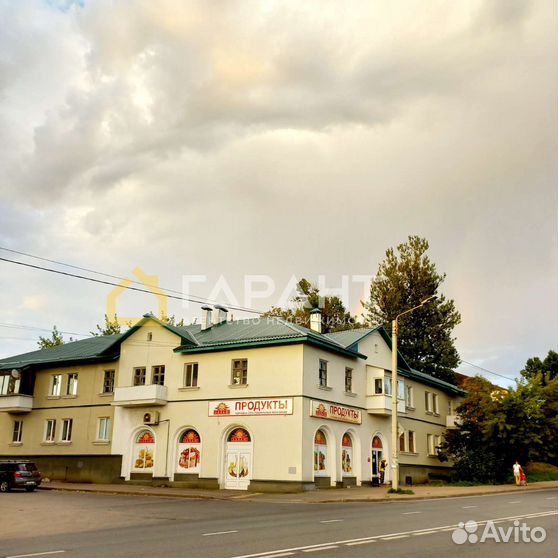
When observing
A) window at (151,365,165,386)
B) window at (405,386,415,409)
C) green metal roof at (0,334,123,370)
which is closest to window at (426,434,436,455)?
window at (405,386,415,409)

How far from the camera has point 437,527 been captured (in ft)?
47.2

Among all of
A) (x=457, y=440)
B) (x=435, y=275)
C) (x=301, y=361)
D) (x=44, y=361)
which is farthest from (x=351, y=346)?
(x=435, y=275)

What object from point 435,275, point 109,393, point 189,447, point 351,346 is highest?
point 435,275

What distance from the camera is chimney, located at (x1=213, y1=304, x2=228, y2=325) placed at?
40.5m

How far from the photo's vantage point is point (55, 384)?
4194cm

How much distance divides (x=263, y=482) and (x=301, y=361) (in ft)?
20.7

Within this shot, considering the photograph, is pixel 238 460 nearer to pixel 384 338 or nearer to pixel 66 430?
pixel 384 338

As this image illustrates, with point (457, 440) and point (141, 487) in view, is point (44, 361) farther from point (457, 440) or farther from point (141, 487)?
point (457, 440)

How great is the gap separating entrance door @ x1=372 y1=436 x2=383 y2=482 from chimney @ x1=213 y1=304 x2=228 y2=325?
12.0 meters

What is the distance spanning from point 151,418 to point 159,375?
101 inches

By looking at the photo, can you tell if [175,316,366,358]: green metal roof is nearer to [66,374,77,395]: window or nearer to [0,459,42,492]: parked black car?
[66,374,77,395]: window

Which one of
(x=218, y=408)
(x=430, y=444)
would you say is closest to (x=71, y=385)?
(x=218, y=408)

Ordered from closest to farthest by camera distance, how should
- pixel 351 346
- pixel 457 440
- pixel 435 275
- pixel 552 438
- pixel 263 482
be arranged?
pixel 263 482, pixel 351 346, pixel 552 438, pixel 457 440, pixel 435 275

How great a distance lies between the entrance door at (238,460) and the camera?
32.5 meters
